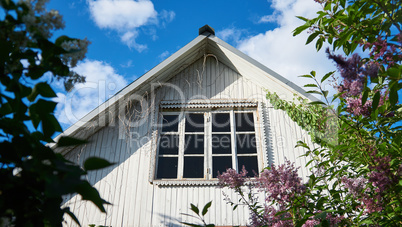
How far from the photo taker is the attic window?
4738 millimetres

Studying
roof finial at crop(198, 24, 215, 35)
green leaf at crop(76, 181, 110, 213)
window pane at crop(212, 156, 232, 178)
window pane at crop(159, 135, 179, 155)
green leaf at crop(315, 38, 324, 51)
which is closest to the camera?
green leaf at crop(76, 181, 110, 213)

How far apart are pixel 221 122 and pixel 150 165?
1485 millimetres

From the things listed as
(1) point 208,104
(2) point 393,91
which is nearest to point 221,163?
(1) point 208,104

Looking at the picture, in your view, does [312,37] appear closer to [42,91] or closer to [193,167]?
[42,91]

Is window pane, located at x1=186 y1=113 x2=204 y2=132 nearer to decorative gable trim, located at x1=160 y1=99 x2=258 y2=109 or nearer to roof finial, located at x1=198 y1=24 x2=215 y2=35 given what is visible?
decorative gable trim, located at x1=160 y1=99 x2=258 y2=109

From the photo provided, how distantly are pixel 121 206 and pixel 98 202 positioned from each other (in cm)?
Answer: 385

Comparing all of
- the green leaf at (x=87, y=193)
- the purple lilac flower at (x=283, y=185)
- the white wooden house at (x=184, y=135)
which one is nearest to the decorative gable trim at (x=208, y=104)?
the white wooden house at (x=184, y=135)

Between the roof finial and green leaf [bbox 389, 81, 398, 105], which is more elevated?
the roof finial

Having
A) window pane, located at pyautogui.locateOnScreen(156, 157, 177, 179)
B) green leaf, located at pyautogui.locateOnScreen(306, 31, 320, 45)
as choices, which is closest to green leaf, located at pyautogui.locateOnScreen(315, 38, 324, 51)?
green leaf, located at pyautogui.locateOnScreen(306, 31, 320, 45)

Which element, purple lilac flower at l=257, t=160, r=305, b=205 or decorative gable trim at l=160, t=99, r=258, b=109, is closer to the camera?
purple lilac flower at l=257, t=160, r=305, b=205

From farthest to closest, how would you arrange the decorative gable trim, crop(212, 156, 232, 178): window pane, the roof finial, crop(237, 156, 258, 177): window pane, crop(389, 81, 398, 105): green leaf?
the roof finial → the decorative gable trim → crop(237, 156, 258, 177): window pane → crop(212, 156, 232, 178): window pane → crop(389, 81, 398, 105): green leaf

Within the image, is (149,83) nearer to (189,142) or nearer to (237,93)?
(189,142)

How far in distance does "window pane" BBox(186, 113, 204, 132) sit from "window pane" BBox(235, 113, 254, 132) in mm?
638

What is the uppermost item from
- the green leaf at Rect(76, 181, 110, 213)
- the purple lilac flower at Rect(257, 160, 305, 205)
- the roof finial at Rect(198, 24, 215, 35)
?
the roof finial at Rect(198, 24, 215, 35)
